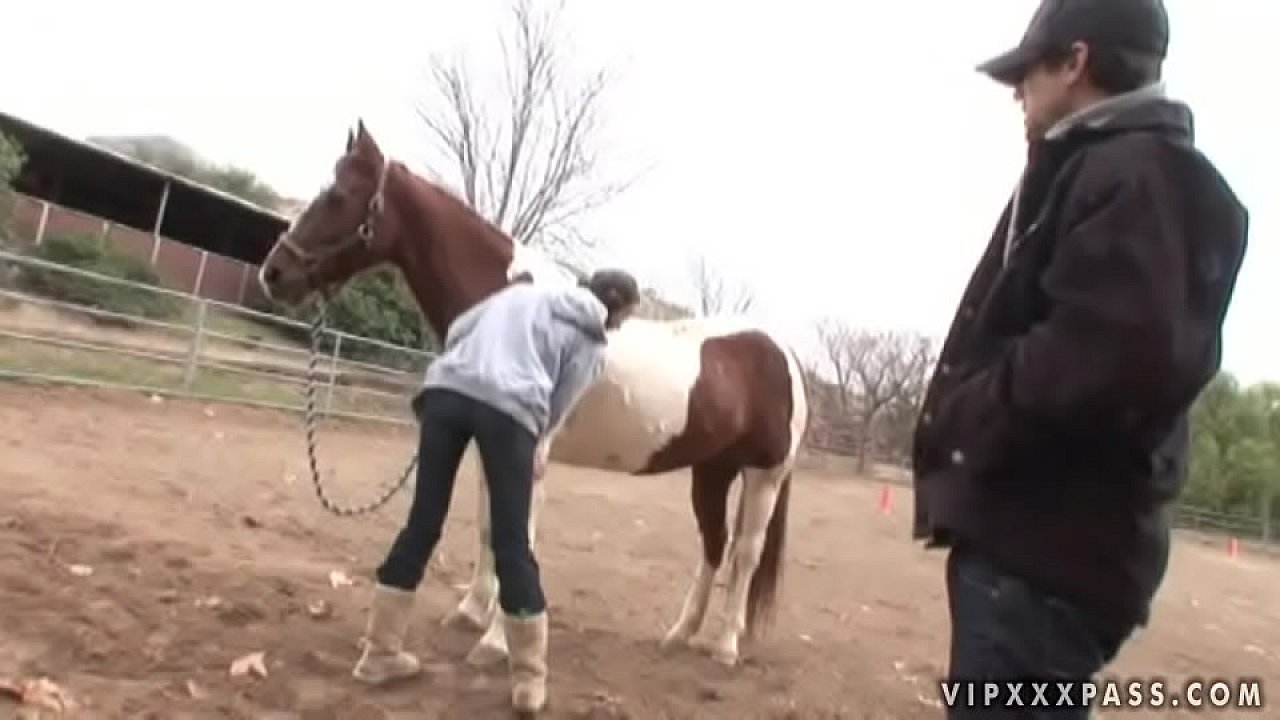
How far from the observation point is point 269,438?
11406 mm

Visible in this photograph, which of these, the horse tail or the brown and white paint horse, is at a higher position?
the brown and white paint horse

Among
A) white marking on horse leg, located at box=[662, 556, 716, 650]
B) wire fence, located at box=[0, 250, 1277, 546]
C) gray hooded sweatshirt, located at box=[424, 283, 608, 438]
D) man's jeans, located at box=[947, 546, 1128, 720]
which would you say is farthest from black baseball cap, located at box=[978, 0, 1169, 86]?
wire fence, located at box=[0, 250, 1277, 546]

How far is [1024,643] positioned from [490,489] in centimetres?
219

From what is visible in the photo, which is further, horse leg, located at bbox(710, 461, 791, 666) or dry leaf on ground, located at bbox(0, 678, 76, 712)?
horse leg, located at bbox(710, 461, 791, 666)

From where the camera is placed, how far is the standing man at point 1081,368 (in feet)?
5.03

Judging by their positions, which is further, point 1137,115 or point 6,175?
point 6,175

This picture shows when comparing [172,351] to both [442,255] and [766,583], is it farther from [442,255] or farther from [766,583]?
[442,255]

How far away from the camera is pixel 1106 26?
1738mm

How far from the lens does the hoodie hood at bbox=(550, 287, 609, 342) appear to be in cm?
379

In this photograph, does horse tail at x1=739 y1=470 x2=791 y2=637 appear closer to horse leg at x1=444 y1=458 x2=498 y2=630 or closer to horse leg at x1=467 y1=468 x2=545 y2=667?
horse leg at x1=444 y1=458 x2=498 y2=630

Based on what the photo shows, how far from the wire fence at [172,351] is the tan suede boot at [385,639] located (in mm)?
8613

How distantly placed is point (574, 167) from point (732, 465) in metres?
18.6

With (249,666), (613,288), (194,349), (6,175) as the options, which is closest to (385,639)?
(249,666)

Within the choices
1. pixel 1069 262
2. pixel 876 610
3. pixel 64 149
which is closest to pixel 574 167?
pixel 64 149
